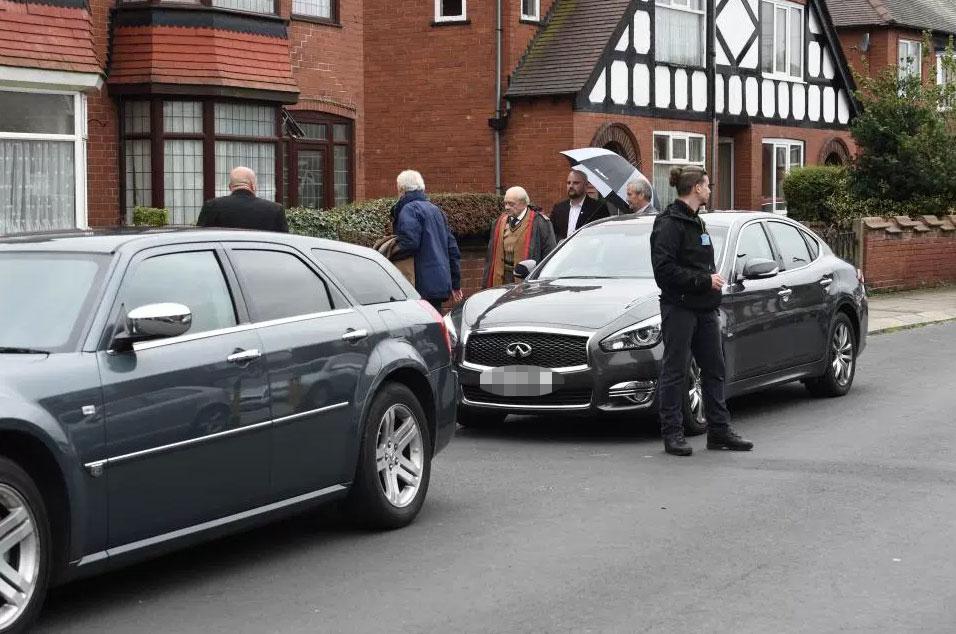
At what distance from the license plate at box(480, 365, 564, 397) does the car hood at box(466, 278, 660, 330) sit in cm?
35

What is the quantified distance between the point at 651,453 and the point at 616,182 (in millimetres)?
5356

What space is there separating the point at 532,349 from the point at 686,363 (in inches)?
47.1

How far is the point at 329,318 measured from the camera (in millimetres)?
7727

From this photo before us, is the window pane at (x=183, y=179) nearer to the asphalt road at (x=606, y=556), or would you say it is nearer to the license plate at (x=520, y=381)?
the license plate at (x=520, y=381)

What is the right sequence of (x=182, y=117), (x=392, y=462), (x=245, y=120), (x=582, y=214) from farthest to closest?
(x=245, y=120) < (x=182, y=117) < (x=582, y=214) < (x=392, y=462)

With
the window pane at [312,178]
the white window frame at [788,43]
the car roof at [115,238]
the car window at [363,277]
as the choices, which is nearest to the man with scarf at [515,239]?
the car window at [363,277]

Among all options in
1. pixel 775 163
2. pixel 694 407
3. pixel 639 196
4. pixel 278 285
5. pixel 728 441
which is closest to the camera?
pixel 278 285

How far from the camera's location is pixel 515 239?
14016mm

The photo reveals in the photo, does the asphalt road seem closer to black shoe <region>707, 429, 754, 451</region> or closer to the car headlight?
black shoe <region>707, 429, 754, 451</region>

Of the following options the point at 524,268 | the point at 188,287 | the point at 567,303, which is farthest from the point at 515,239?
the point at 188,287

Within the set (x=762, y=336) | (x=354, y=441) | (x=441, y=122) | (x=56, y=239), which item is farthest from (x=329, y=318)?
(x=441, y=122)

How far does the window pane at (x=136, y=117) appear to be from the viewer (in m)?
20.4

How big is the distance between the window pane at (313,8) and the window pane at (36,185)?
505 cm

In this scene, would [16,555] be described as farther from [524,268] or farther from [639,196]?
[639,196]
